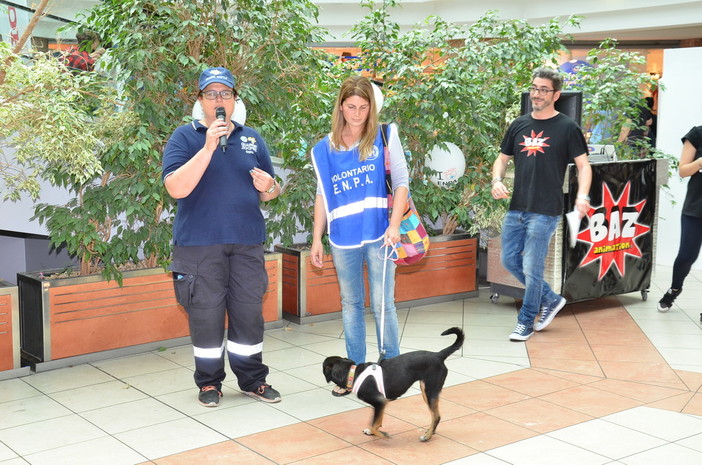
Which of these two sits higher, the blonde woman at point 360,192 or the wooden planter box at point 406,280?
the blonde woman at point 360,192

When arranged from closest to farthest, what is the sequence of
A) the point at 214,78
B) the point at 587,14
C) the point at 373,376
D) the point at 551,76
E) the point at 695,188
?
the point at 373,376, the point at 214,78, the point at 551,76, the point at 695,188, the point at 587,14

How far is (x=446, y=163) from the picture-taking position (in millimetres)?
5820

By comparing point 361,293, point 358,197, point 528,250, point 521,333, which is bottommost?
point 521,333

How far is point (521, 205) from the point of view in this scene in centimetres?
488

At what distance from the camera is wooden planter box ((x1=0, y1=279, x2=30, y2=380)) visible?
414 centimetres

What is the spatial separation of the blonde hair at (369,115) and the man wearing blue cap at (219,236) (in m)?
0.41

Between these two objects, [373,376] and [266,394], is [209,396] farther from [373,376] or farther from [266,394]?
[373,376]

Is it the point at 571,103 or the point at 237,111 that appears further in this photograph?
the point at 571,103

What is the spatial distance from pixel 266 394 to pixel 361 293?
690mm

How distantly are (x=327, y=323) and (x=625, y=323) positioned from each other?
212cm

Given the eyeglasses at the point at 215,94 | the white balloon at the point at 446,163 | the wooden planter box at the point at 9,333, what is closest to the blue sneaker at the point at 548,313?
the white balloon at the point at 446,163

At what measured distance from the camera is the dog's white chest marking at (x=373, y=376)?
3.13 meters

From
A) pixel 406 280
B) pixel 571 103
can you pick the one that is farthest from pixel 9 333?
pixel 571 103

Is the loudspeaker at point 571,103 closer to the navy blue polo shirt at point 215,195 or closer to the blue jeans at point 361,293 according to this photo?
the blue jeans at point 361,293
